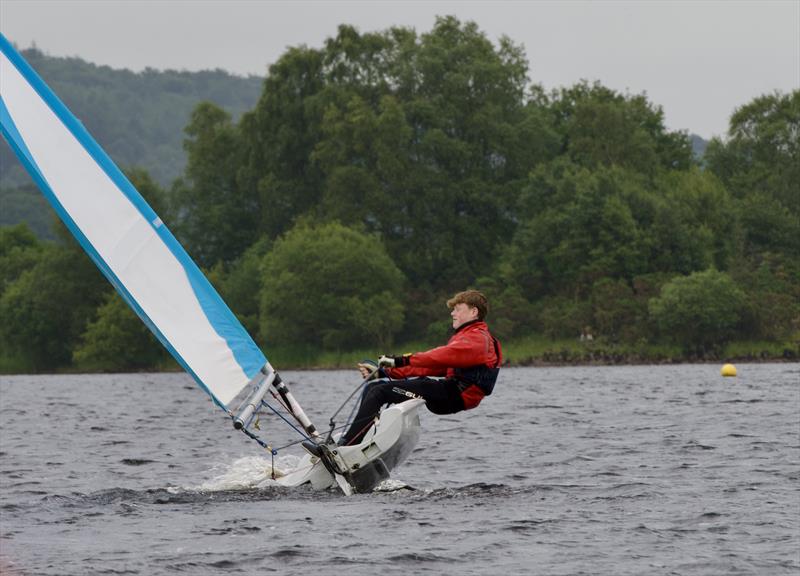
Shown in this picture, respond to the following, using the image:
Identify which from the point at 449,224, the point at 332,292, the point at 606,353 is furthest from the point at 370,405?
the point at 449,224

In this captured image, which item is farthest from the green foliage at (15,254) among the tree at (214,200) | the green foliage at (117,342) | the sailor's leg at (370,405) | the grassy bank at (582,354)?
the sailor's leg at (370,405)

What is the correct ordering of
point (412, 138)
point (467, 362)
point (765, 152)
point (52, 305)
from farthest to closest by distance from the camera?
1. point (765, 152)
2. point (52, 305)
3. point (412, 138)
4. point (467, 362)

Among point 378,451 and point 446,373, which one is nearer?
point 378,451

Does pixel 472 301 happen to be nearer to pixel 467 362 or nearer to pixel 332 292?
pixel 467 362

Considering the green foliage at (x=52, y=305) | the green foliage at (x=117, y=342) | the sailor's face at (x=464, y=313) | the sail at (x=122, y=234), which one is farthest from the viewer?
the green foliage at (x=52, y=305)

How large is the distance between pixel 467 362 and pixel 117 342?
208 ft

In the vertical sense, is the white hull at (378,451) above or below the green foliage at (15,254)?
below

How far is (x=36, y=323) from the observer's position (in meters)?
78.6

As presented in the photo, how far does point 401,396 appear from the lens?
13242mm

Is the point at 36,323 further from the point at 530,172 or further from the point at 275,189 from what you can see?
the point at 530,172

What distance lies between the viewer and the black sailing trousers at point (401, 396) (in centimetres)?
1297

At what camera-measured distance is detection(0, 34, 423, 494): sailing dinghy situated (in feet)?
37.0

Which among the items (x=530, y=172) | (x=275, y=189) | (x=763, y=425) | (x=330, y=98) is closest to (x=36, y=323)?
(x=275, y=189)

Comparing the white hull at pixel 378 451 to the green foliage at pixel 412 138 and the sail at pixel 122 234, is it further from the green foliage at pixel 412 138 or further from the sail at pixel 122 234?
the green foliage at pixel 412 138
